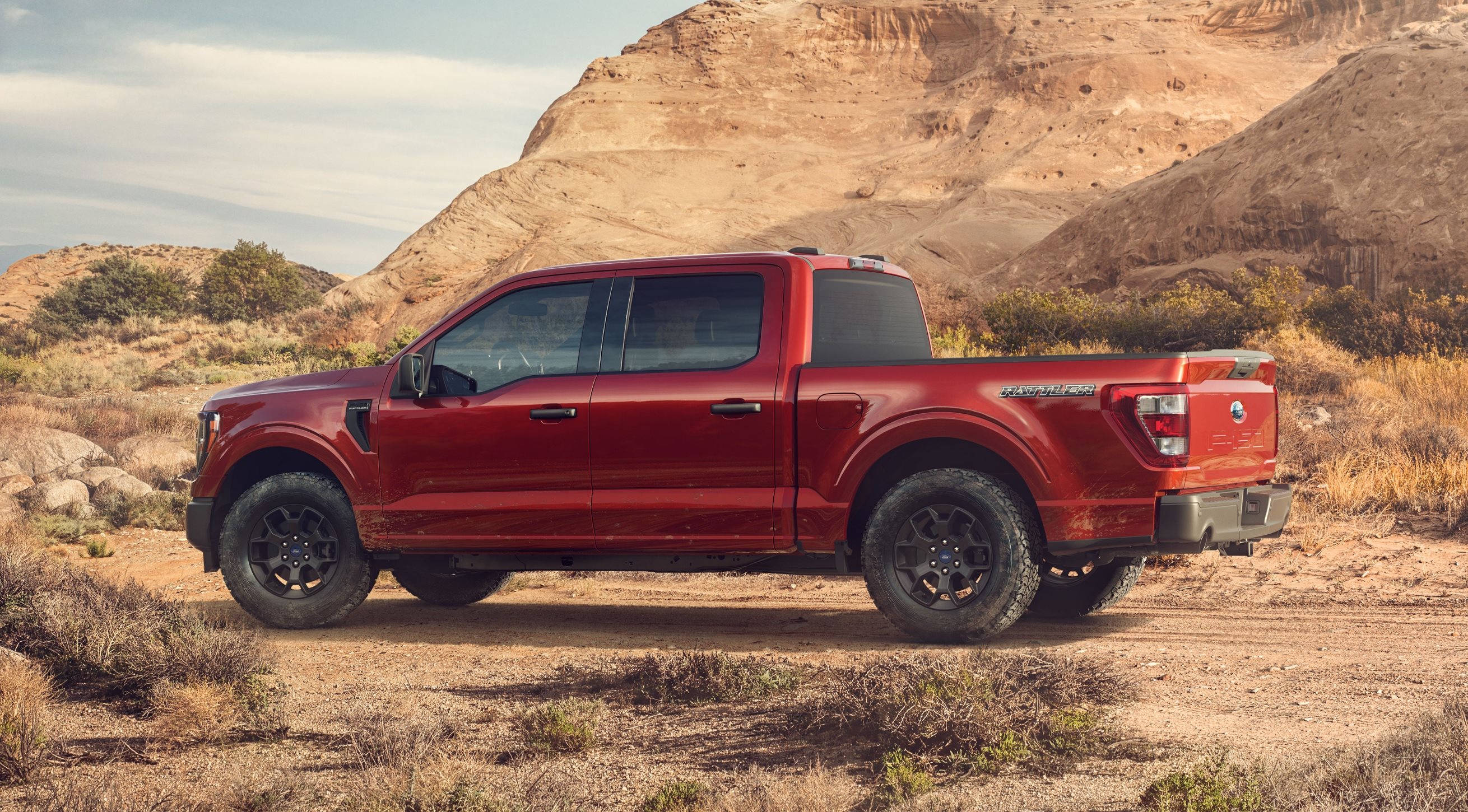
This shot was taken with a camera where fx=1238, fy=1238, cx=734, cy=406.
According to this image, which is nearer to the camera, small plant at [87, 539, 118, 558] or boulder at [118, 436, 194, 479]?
small plant at [87, 539, 118, 558]

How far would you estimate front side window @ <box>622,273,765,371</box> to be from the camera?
685cm

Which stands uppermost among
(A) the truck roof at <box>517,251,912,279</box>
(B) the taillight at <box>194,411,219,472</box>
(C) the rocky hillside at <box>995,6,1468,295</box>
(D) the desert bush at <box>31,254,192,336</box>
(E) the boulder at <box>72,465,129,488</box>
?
(C) the rocky hillside at <box>995,6,1468,295</box>

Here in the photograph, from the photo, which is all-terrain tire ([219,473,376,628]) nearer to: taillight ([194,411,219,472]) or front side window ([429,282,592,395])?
taillight ([194,411,219,472])

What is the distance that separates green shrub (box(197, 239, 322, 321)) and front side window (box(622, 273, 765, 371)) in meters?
45.5

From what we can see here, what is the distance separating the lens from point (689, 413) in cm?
671


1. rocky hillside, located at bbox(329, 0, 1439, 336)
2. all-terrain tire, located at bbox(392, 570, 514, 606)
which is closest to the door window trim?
all-terrain tire, located at bbox(392, 570, 514, 606)

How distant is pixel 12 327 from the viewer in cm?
4544

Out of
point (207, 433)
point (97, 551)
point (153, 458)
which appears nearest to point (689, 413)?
point (207, 433)

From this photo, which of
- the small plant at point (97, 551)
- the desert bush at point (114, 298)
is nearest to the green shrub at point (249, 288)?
the desert bush at point (114, 298)

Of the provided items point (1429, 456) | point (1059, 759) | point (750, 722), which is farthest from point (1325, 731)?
point (1429, 456)

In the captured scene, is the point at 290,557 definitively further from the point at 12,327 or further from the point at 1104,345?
the point at 12,327

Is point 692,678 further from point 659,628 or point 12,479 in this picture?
point 12,479

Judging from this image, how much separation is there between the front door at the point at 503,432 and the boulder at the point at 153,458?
33.8 feet

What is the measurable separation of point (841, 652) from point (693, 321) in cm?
200
